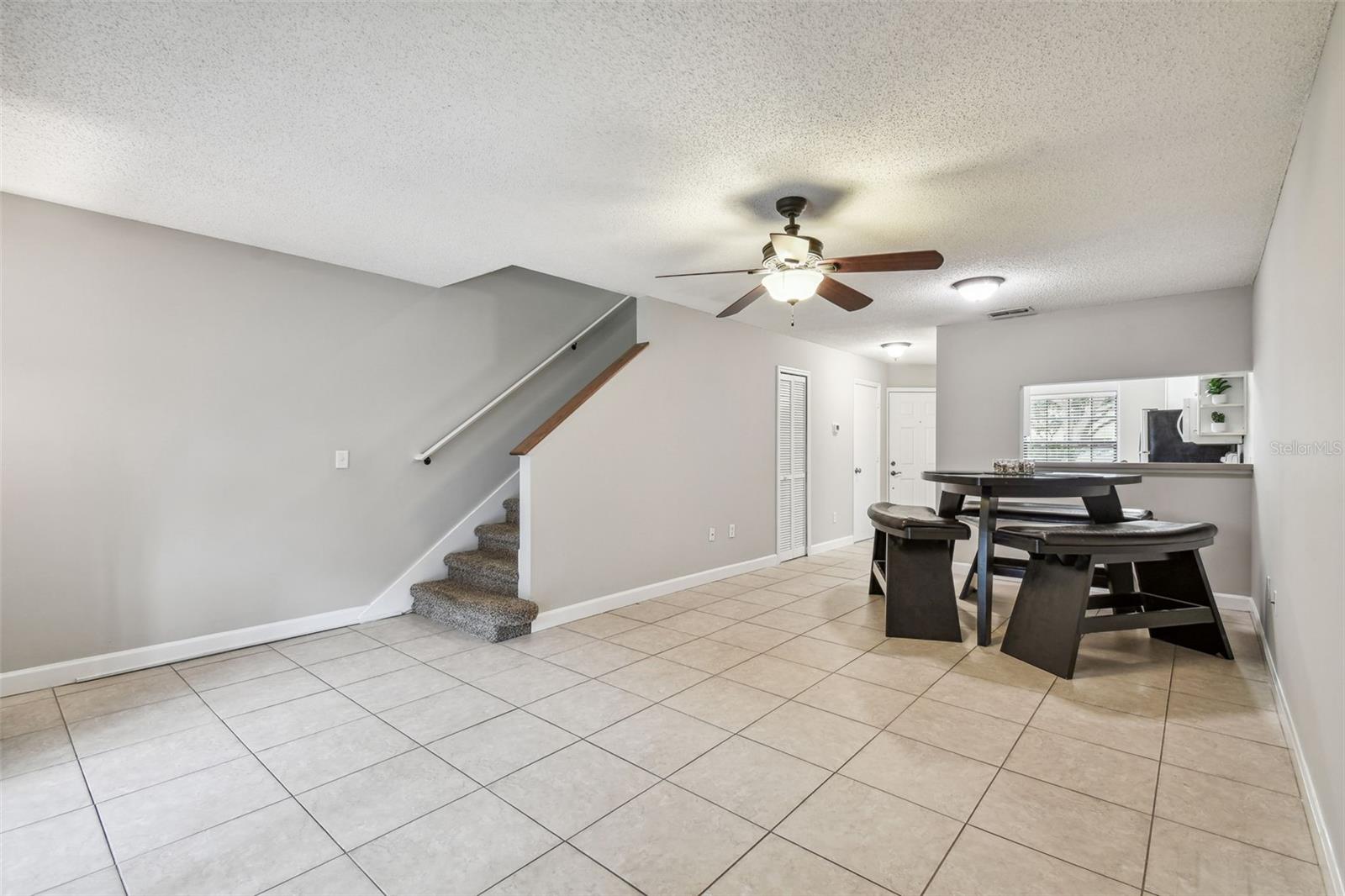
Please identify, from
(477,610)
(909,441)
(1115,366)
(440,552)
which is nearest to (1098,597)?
(1115,366)

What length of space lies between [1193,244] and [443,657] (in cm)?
487

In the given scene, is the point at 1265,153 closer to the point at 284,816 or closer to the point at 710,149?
the point at 710,149

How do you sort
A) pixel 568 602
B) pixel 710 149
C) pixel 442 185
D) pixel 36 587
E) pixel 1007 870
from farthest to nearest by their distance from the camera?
pixel 568 602
pixel 36 587
pixel 442 185
pixel 710 149
pixel 1007 870

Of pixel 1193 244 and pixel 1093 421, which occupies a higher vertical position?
pixel 1193 244

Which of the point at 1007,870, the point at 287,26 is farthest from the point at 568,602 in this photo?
the point at 287,26

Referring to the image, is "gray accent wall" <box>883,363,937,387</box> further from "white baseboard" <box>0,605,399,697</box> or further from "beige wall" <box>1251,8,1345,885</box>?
"white baseboard" <box>0,605,399,697</box>

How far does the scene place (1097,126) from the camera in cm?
219

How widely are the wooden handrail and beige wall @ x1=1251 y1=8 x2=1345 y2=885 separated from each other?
3539mm

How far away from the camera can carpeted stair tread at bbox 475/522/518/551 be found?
4273 mm

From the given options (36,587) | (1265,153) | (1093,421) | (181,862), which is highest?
(1265,153)

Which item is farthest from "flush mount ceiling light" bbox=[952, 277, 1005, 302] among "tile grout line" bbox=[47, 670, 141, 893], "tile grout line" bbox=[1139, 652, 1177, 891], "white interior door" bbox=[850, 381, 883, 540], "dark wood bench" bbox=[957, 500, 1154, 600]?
"tile grout line" bbox=[47, 670, 141, 893]

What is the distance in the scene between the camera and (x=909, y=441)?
7930 millimetres

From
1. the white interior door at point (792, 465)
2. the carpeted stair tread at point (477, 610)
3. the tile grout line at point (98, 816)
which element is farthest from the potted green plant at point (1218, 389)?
the tile grout line at point (98, 816)

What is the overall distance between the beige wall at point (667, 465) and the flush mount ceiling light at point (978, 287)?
1938 millimetres
